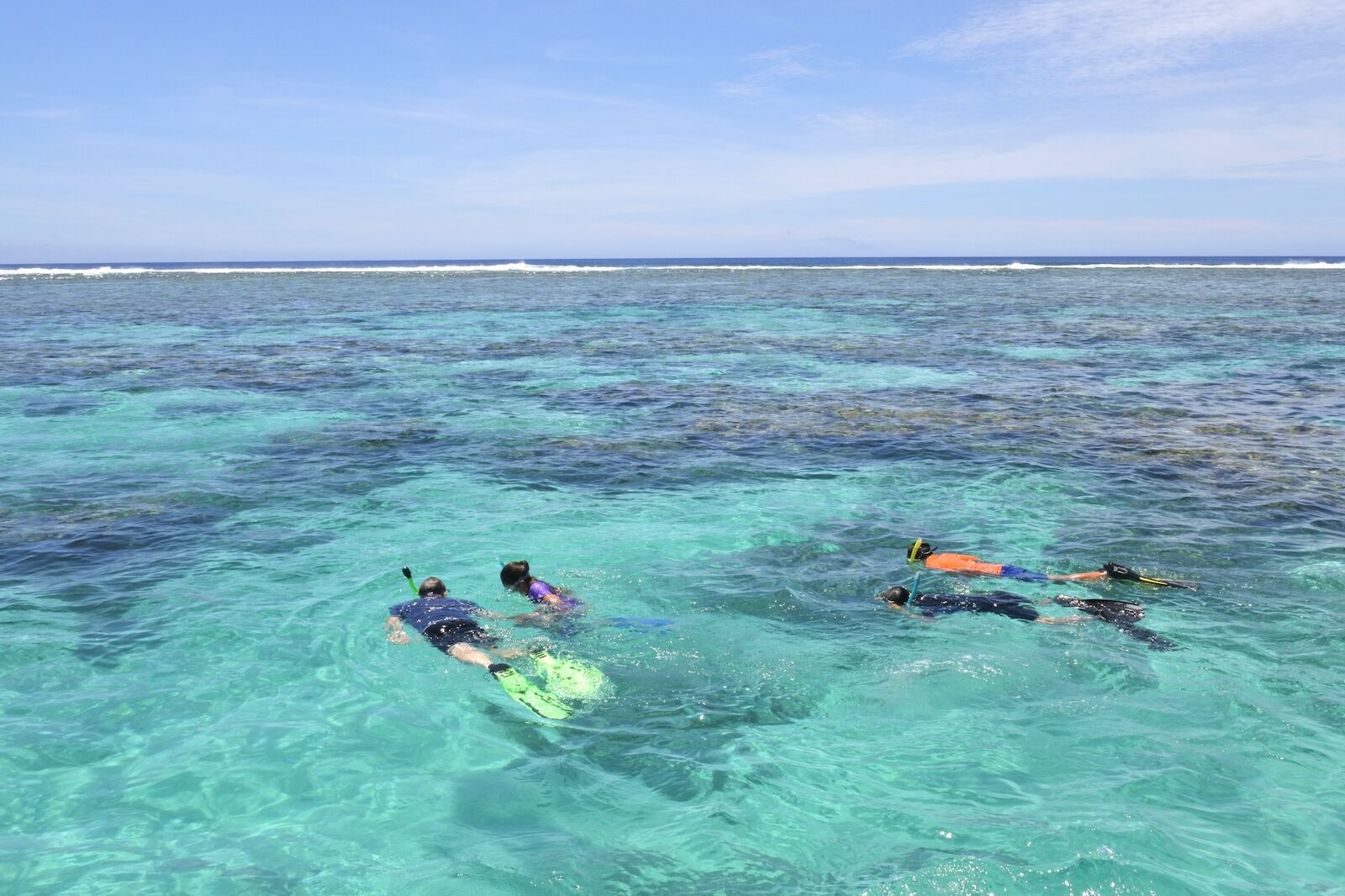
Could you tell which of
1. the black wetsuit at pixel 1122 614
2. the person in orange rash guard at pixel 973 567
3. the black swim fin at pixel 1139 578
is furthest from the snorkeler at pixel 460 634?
the black swim fin at pixel 1139 578

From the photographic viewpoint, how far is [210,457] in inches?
718

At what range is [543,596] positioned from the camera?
36.0ft

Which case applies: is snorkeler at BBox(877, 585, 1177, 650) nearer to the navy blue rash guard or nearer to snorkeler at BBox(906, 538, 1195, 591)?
snorkeler at BBox(906, 538, 1195, 591)

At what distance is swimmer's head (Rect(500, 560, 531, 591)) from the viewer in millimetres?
11125

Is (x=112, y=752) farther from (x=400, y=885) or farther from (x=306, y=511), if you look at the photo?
(x=306, y=511)

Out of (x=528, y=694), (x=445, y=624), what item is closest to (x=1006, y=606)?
(x=528, y=694)

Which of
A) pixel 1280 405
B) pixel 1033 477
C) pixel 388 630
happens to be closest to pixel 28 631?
pixel 388 630

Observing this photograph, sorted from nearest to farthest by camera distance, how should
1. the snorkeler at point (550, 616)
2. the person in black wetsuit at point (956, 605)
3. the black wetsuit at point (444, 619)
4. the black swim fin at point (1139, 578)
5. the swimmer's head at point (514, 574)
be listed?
the snorkeler at point (550, 616)
the black wetsuit at point (444, 619)
the person in black wetsuit at point (956, 605)
the swimmer's head at point (514, 574)
the black swim fin at point (1139, 578)

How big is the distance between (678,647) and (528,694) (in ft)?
6.53

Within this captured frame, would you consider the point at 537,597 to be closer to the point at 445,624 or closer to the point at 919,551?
the point at 445,624

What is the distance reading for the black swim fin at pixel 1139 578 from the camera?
11312mm

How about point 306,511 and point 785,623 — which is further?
point 306,511

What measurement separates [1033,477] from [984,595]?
608 cm

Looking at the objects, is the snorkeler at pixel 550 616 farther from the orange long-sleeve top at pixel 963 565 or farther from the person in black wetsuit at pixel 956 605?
the orange long-sleeve top at pixel 963 565
